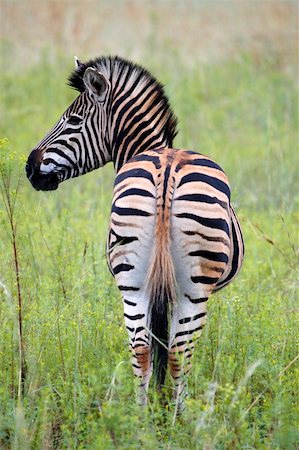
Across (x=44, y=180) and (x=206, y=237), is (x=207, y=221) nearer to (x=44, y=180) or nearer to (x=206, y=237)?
(x=206, y=237)

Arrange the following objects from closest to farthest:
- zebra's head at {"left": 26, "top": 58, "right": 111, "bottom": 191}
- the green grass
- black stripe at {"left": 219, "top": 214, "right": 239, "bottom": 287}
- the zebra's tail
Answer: the green grass → the zebra's tail → black stripe at {"left": 219, "top": 214, "right": 239, "bottom": 287} → zebra's head at {"left": 26, "top": 58, "right": 111, "bottom": 191}

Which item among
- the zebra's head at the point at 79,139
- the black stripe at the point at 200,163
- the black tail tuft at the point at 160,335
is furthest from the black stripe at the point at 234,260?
the zebra's head at the point at 79,139

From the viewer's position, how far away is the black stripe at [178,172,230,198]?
4.50 m

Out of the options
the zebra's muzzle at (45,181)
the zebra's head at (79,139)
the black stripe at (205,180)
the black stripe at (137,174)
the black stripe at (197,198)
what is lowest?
the black stripe at (197,198)

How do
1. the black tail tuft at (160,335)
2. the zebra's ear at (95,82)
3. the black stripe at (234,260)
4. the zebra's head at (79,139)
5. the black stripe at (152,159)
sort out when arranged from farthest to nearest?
the zebra's head at (79,139) < the zebra's ear at (95,82) < the black stripe at (234,260) < the black stripe at (152,159) < the black tail tuft at (160,335)

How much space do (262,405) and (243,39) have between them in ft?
38.6

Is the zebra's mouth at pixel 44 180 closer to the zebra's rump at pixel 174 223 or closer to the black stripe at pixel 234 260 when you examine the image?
the zebra's rump at pixel 174 223

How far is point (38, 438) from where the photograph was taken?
4.30 meters

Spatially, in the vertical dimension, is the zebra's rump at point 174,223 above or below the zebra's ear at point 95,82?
below

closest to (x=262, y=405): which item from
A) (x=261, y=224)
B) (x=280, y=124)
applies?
(x=261, y=224)

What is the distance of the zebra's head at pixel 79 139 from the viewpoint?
565 centimetres

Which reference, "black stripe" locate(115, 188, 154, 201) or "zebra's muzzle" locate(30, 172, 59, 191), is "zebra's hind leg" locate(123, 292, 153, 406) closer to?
"black stripe" locate(115, 188, 154, 201)

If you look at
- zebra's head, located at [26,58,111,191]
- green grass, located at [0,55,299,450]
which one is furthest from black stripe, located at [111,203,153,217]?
zebra's head, located at [26,58,111,191]

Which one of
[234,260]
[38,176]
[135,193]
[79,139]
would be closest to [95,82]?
[79,139]
